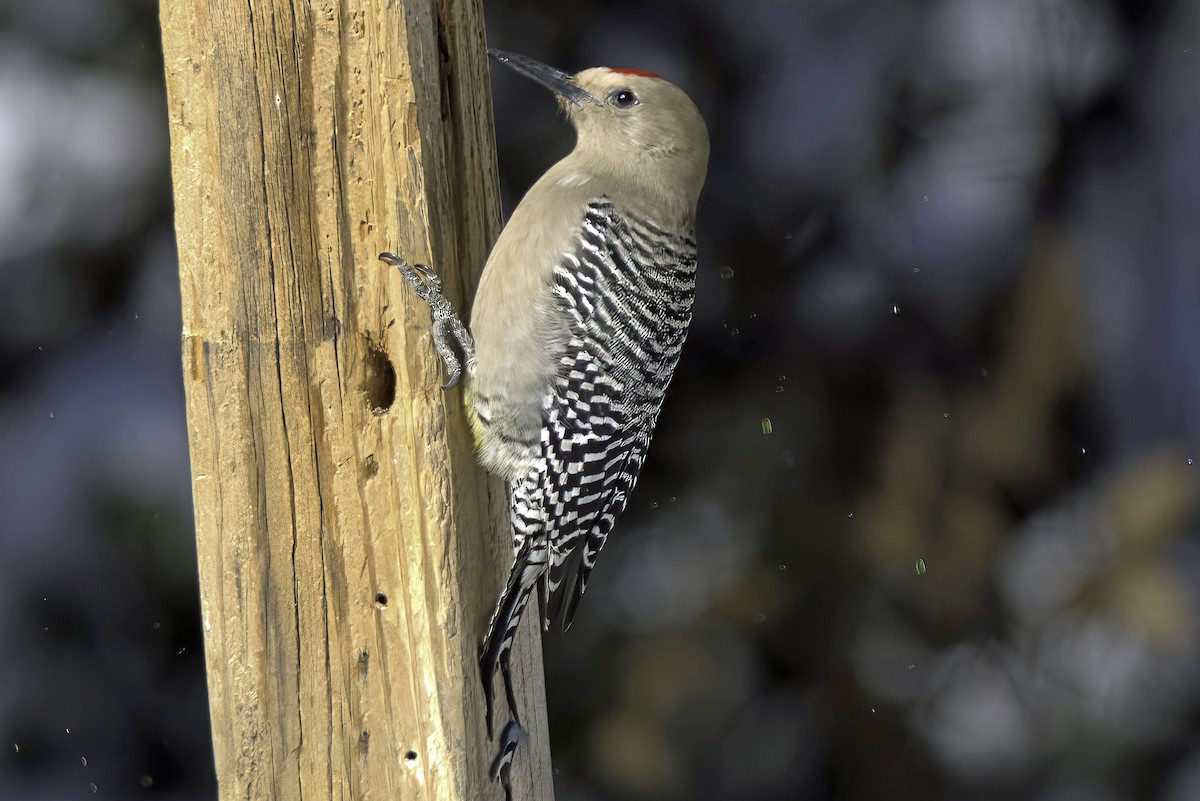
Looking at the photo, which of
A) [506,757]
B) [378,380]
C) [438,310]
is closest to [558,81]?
[438,310]

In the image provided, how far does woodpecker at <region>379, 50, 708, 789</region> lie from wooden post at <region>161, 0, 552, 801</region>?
0.29 ft

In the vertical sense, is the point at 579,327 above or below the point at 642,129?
below

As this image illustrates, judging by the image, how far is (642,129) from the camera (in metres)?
1.87

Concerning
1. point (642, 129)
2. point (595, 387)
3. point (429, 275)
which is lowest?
point (595, 387)

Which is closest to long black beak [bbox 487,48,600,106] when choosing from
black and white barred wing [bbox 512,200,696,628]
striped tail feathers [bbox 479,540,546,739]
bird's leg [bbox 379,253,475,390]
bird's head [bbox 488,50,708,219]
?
bird's head [bbox 488,50,708,219]

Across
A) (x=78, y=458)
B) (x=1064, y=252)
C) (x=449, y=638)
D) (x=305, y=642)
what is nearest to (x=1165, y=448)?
(x=1064, y=252)

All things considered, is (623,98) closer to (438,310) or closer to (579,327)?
(579,327)

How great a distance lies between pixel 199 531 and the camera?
59.7 inches

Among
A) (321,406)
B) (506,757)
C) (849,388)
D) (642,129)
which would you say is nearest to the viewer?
(321,406)

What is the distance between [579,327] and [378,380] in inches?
14.4

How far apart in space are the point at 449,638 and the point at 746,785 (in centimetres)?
149

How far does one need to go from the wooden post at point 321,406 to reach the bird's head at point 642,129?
41cm

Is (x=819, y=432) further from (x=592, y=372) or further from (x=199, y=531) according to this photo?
(x=199, y=531)

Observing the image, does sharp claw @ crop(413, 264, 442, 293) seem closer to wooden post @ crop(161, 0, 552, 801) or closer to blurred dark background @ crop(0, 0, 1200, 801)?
wooden post @ crop(161, 0, 552, 801)
